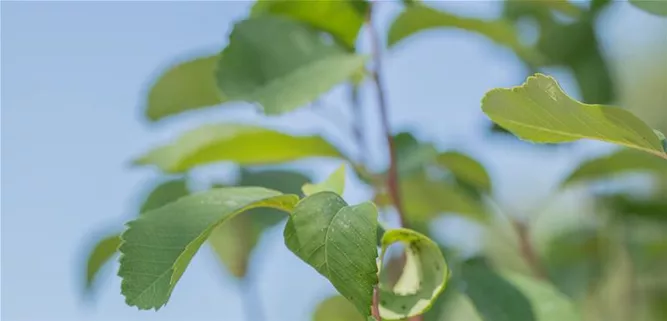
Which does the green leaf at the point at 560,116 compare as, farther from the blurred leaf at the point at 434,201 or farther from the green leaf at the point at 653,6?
the blurred leaf at the point at 434,201

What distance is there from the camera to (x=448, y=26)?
3.51 ft

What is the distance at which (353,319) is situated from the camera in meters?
1.21

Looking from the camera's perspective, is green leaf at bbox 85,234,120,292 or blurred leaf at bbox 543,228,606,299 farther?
blurred leaf at bbox 543,228,606,299

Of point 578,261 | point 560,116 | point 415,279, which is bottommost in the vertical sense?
point 578,261

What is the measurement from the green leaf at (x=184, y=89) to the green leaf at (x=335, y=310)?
0.30 meters

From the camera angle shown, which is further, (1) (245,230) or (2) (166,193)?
(1) (245,230)

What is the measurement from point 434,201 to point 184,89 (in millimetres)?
374

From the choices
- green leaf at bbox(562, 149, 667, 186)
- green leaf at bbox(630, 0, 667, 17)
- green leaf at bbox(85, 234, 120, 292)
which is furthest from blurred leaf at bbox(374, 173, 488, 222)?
green leaf at bbox(630, 0, 667, 17)

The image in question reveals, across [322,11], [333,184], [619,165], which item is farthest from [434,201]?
[333,184]

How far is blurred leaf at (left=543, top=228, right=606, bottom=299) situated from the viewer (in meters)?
1.36

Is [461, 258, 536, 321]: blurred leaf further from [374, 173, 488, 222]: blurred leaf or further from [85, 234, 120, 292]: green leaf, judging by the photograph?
[85, 234, 120, 292]: green leaf

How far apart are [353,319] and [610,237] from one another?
16.1 inches

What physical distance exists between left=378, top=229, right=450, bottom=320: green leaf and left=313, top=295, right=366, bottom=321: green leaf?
1.61 ft

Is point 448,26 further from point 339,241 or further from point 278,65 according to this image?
point 339,241
